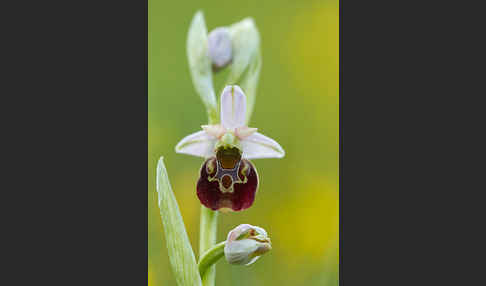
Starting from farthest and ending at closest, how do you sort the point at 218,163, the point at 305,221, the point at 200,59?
the point at 305,221, the point at 200,59, the point at 218,163

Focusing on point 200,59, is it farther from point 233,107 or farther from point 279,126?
point 279,126

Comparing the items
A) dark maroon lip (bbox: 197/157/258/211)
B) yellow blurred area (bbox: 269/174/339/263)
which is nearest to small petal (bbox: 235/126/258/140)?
dark maroon lip (bbox: 197/157/258/211)

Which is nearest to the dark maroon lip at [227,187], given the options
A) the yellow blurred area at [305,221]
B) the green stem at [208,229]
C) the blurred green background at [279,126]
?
the green stem at [208,229]

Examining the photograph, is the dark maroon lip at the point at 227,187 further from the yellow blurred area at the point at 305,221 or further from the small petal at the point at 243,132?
the yellow blurred area at the point at 305,221

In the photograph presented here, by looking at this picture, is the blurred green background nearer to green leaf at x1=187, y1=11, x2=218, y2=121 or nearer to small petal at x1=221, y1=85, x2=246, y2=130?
green leaf at x1=187, y1=11, x2=218, y2=121

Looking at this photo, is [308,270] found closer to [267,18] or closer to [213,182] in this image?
[213,182]

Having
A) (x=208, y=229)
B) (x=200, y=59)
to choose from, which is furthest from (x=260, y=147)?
(x=200, y=59)
